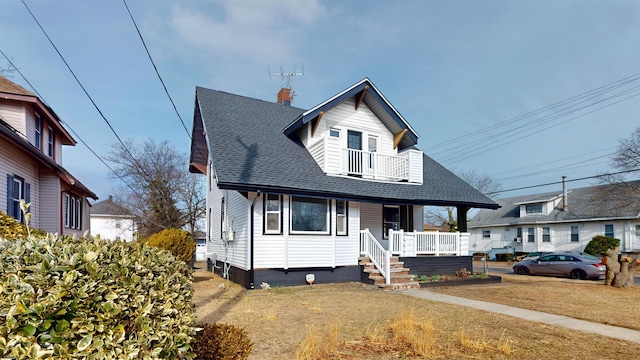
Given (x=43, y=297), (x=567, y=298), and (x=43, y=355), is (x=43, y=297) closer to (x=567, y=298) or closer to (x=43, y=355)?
(x=43, y=355)

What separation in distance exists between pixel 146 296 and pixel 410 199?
12339mm

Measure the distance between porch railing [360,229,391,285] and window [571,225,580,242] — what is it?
A: 28210 mm

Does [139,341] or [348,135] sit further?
[348,135]

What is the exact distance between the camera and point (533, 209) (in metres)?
36.9

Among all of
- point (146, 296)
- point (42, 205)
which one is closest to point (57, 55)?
point (42, 205)

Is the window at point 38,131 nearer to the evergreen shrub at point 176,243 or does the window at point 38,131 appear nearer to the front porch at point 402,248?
the evergreen shrub at point 176,243

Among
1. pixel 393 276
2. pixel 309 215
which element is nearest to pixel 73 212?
pixel 309 215

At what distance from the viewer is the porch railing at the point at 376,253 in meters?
12.6

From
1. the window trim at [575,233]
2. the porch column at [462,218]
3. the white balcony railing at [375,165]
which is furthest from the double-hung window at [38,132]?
the window trim at [575,233]

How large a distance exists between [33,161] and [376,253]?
13381 mm

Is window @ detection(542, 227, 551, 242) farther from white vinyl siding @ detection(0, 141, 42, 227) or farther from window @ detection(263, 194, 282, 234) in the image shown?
white vinyl siding @ detection(0, 141, 42, 227)

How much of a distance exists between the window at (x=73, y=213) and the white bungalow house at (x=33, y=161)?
0.05 meters

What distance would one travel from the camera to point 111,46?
35.1 ft

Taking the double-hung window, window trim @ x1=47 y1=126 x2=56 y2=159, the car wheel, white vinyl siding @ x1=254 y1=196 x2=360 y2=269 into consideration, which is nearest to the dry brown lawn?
white vinyl siding @ x1=254 y1=196 x2=360 y2=269
